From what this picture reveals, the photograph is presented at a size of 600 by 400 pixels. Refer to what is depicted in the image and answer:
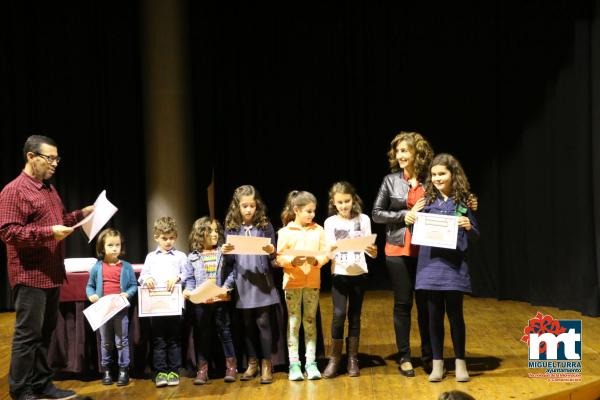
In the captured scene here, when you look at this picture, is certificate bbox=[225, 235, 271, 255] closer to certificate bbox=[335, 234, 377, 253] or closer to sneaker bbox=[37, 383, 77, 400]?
certificate bbox=[335, 234, 377, 253]

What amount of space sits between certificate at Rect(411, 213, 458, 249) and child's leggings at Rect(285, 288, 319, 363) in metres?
0.76

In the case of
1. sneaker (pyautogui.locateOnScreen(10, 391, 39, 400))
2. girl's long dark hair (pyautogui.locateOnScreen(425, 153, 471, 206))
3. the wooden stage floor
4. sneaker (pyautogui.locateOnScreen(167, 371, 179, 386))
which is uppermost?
girl's long dark hair (pyautogui.locateOnScreen(425, 153, 471, 206))

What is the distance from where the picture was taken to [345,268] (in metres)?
4.33

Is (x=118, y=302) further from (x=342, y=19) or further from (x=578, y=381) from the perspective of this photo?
(x=342, y=19)

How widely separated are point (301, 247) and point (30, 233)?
1.56 m

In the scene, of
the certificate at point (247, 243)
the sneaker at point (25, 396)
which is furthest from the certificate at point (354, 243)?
the sneaker at point (25, 396)

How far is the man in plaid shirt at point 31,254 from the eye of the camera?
146 inches

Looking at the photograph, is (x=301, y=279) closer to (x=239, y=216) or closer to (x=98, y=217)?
(x=239, y=216)

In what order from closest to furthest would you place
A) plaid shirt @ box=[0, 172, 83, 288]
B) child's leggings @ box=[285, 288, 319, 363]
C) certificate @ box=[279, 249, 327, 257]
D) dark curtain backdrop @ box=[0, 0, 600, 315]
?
plaid shirt @ box=[0, 172, 83, 288] < certificate @ box=[279, 249, 327, 257] < child's leggings @ box=[285, 288, 319, 363] < dark curtain backdrop @ box=[0, 0, 600, 315]

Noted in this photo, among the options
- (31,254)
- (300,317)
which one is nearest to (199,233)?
(300,317)

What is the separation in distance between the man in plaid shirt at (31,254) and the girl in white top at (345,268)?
160cm

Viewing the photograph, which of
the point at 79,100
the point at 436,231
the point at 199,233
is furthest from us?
the point at 79,100

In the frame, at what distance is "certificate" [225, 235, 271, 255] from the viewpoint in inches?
160

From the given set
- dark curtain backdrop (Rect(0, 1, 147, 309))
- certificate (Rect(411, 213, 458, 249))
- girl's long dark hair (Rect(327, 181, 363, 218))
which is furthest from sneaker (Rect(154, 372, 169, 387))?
dark curtain backdrop (Rect(0, 1, 147, 309))
